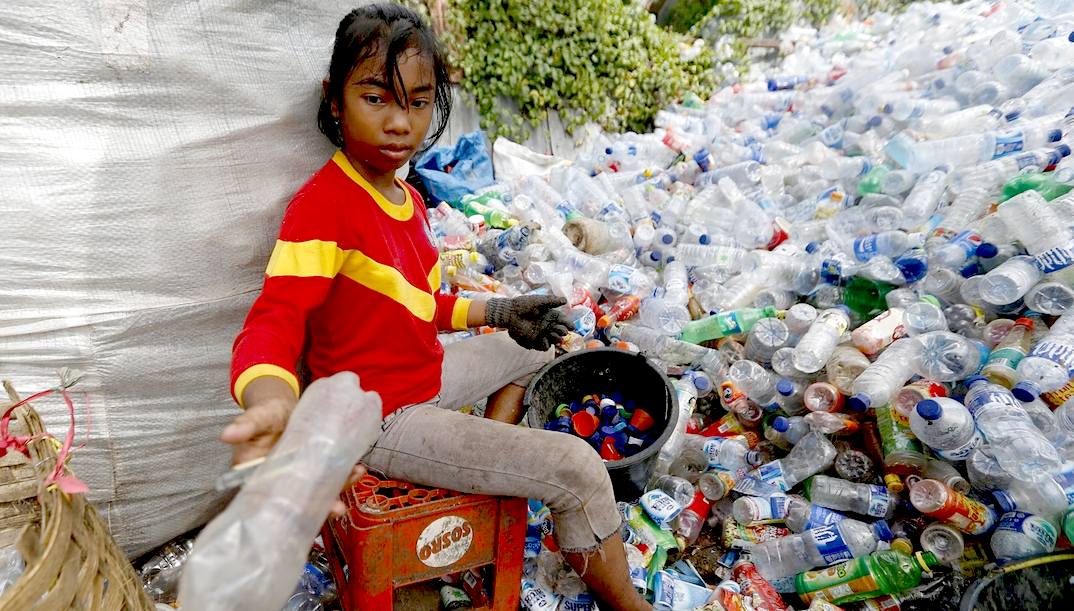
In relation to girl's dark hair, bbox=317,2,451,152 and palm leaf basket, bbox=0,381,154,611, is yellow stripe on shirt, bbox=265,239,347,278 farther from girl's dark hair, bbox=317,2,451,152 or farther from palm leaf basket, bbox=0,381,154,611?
palm leaf basket, bbox=0,381,154,611

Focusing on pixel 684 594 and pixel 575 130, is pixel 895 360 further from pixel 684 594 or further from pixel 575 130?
pixel 575 130

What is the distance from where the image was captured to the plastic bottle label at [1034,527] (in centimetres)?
192

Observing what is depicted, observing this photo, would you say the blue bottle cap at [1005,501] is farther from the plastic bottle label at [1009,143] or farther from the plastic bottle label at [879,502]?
the plastic bottle label at [1009,143]

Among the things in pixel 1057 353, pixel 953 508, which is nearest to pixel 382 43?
pixel 953 508

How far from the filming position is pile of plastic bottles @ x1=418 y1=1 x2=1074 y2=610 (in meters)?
2.10

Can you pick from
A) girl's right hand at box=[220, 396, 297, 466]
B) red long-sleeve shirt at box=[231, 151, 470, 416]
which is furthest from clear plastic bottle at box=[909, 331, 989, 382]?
girl's right hand at box=[220, 396, 297, 466]

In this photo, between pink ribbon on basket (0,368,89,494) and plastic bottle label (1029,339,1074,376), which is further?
plastic bottle label (1029,339,1074,376)

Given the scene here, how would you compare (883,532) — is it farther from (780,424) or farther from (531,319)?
(531,319)

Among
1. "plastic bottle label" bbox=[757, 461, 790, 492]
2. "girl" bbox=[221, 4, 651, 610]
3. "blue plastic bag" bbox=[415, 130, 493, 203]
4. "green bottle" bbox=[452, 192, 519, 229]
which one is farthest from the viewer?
"blue plastic bag" bbox=[415, 130, 493, 203]

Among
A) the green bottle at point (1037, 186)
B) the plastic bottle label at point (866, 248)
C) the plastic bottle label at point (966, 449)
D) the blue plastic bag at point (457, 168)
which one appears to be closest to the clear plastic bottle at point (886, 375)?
the plastic bottle label at point (966, 449)

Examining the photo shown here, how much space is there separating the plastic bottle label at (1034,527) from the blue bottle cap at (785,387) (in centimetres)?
76

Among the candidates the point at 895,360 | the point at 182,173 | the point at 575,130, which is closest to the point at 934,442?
the point at 895,360

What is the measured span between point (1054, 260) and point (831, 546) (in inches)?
57.7

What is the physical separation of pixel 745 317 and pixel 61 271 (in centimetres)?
260
